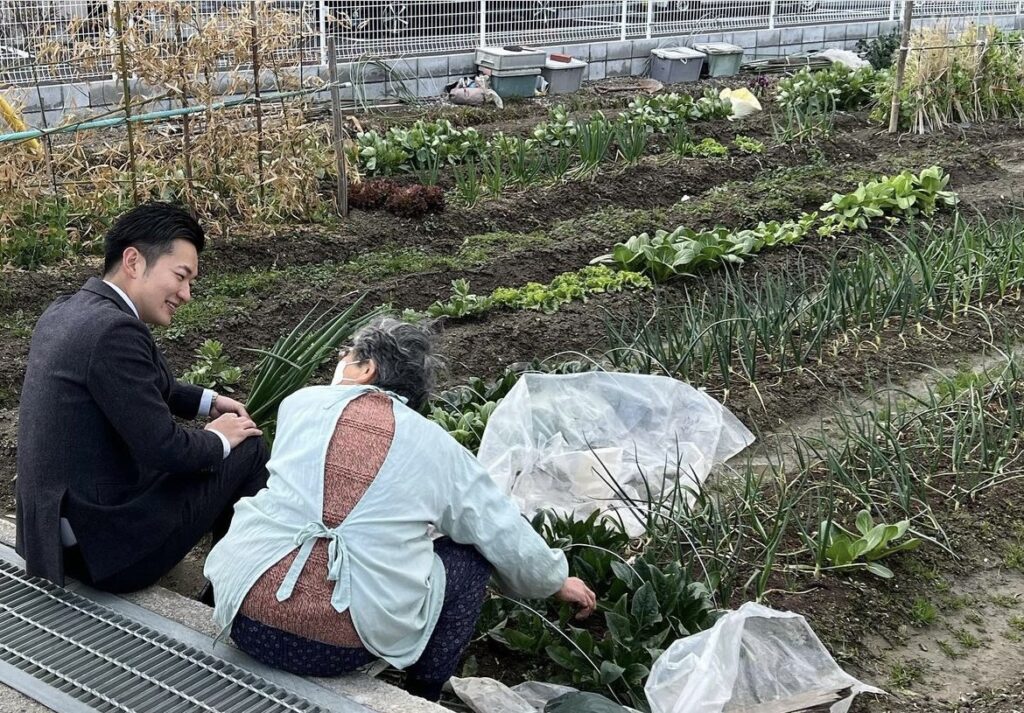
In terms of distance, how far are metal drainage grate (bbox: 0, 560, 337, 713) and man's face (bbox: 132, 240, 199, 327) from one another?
85 centimetres

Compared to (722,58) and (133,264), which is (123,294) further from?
(722,58)

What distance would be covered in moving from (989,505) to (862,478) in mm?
443

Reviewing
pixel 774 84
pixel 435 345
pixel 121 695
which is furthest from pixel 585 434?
pixel 774 84

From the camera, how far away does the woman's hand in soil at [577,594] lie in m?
3.18

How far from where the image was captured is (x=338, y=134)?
7582mm

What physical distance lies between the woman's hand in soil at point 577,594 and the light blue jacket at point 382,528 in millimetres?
164

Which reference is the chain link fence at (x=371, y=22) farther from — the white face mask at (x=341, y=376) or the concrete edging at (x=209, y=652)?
the white face mask at (x=341, y=376)

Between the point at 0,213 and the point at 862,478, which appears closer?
the point at 862,478

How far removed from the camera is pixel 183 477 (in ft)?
11.1

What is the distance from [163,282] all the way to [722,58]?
12016 mm

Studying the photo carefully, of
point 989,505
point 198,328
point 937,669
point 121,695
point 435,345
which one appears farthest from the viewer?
point 198,328

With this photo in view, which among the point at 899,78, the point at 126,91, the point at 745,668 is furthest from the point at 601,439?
the point at 899,78

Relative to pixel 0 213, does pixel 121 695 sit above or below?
below

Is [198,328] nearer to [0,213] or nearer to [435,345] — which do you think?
Result: [0,213]
